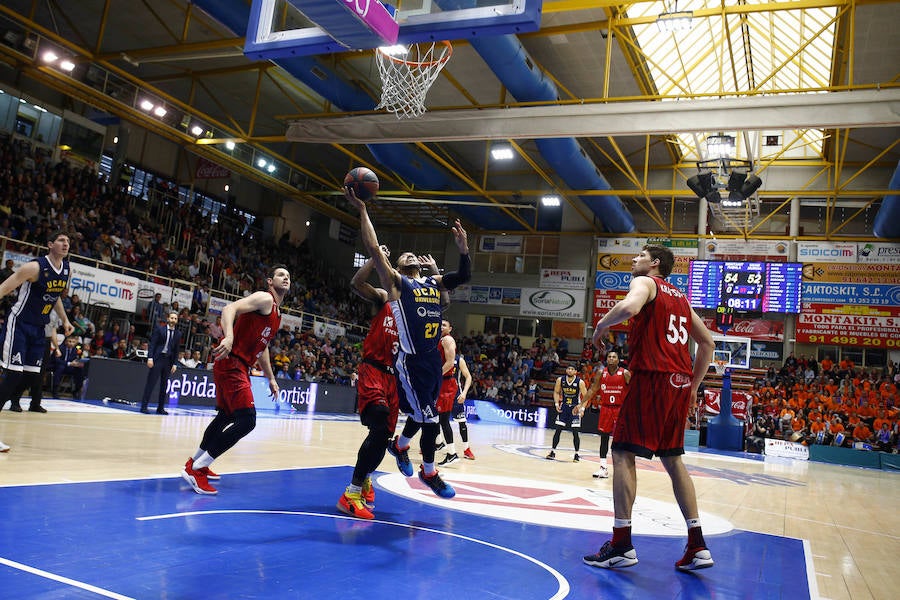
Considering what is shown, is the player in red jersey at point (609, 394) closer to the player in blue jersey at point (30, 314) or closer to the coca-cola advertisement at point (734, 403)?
the player in blue jersey at point (30, 314)

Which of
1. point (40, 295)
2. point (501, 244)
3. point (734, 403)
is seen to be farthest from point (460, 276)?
point (501, 244)

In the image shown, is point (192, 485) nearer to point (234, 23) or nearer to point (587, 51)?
point (234, 23)

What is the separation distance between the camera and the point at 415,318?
16.6 feet

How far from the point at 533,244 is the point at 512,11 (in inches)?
1025

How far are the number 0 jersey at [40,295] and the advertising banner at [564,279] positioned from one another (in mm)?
26907

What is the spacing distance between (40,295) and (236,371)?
2.68 metres

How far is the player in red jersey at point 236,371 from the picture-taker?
521 centimetres

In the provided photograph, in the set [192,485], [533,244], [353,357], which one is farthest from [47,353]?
[533,244]

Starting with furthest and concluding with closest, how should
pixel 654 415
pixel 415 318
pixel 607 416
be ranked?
1. pixel 607 416
2. pixel 415 318
3. pixel 654 415

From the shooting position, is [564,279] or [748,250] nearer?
[748,250]

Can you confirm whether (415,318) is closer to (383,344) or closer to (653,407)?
(383,344)

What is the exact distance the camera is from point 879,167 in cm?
2678

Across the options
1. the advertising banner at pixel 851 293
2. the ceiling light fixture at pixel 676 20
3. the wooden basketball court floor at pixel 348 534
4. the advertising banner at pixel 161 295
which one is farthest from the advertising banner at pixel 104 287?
the advertising banner at pixel 851 293

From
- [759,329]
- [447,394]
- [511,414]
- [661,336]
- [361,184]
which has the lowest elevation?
[511,414]
